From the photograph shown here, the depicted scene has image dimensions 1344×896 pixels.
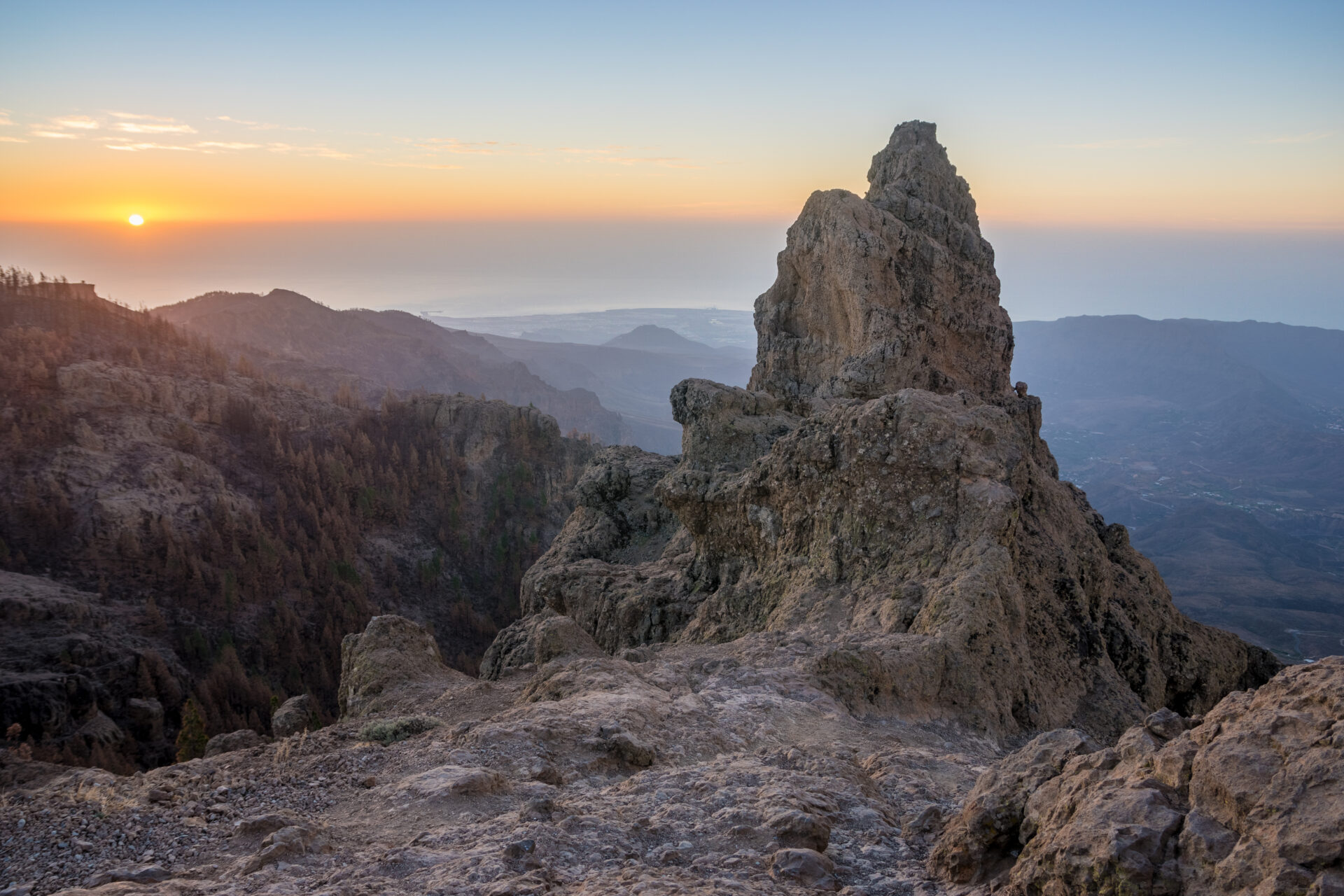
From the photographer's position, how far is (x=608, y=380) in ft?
592

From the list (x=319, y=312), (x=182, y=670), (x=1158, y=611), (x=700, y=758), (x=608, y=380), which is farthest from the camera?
(x=608, y=380)

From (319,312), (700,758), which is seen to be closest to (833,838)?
(700,758)

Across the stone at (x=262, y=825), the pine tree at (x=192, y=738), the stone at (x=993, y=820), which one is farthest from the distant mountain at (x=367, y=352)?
the stone at (x=993, y=820)

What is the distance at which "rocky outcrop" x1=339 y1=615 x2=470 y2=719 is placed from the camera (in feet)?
36.3

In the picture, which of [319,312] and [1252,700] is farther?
[319,312]

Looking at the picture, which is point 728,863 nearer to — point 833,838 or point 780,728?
point 833,838

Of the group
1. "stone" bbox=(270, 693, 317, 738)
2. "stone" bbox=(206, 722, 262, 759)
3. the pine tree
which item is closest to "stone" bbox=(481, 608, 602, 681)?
"stone" bbox=(270, 693, 317, 738)

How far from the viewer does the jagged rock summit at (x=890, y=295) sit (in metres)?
17.0

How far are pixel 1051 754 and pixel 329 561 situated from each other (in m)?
46.7

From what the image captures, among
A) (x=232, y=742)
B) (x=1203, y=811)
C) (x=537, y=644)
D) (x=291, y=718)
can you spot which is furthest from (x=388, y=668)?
(x=1203, y=811)

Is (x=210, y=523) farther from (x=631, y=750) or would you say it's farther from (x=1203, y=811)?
(x=1203, y=811)

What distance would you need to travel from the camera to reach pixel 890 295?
Answer: 1742cm

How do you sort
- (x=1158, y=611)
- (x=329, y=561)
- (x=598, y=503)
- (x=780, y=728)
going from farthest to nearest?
1. (x=329, y=561)
2. (x=598, y=503)
3. (x=1158, y=611)
4. (x=780, y=728)

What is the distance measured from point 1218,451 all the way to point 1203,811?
13567cm
